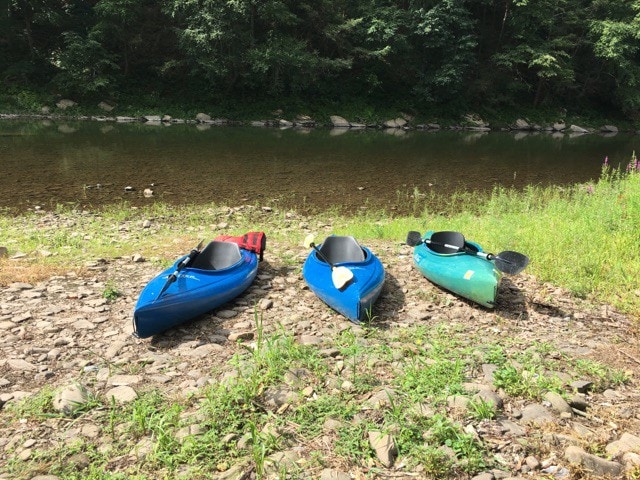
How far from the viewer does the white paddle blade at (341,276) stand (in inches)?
206

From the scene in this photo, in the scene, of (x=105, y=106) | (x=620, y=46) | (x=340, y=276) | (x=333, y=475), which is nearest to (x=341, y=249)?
(x=340, y=276)

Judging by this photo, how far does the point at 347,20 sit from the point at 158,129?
1633 centimetres

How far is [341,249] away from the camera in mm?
6375

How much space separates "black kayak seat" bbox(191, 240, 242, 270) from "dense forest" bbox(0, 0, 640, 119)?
25.1 meters

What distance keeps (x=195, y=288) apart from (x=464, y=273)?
339 centimetres

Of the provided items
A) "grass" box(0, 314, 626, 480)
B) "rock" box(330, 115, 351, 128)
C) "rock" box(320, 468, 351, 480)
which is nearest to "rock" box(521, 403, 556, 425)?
"grass" box(0, 314, 626, 480)

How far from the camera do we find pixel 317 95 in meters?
33.0

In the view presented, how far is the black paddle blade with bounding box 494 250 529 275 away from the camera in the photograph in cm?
543

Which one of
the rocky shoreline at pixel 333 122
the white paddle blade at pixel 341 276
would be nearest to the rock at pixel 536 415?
the white paddle blade at pixel 341 276

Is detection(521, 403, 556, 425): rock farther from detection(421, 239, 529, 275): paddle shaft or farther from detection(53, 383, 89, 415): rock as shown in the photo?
detection(53, 383, 89, 415): rock

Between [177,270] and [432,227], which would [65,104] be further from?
[177,270]

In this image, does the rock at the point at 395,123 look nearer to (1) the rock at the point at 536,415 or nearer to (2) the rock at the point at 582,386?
(2) the rock at the point at 582,386

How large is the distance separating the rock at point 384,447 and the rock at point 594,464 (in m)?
1.23

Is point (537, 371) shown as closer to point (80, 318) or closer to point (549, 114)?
point (80, 318)
